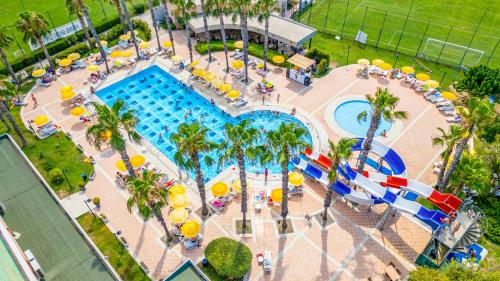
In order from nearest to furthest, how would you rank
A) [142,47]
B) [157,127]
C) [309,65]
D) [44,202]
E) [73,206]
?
[44,202], [73,206], [157,127], [309,65], [142,47]

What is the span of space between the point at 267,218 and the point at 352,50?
111ft

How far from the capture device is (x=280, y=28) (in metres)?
55.3

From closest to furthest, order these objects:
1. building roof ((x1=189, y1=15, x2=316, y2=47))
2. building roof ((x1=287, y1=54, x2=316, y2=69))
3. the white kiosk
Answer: building roof ((x1=287, y1=54, x2=316, y2=69)), the white kiosk, building roof ((x1=189, y1=15, x2=316, y2=47))

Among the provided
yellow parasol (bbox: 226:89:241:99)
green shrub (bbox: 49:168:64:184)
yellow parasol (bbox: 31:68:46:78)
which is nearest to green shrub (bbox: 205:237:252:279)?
green shrub (bbox: 49:168:64:184)

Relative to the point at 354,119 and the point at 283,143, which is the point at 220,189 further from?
the point at 354,119

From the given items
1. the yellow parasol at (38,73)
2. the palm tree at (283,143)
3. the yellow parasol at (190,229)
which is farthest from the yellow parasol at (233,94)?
the yellow parasol at (38,73)

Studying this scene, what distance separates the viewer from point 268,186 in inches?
1458

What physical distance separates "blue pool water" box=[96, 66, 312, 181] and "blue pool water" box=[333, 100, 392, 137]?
5.42m

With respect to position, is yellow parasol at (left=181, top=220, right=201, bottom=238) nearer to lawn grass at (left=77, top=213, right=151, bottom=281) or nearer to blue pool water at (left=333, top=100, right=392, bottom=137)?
lawn grass at (left=77, top=213, right=151, bottom=281)

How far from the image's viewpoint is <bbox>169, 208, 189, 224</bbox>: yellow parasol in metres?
31.7

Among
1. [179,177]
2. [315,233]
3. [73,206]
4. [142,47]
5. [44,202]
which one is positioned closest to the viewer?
A: [44,202]

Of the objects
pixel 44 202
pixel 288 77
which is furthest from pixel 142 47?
pixel 44 202

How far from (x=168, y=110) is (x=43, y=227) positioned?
22.7 m

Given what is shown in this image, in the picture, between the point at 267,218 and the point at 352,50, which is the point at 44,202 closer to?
the point at 267,218
